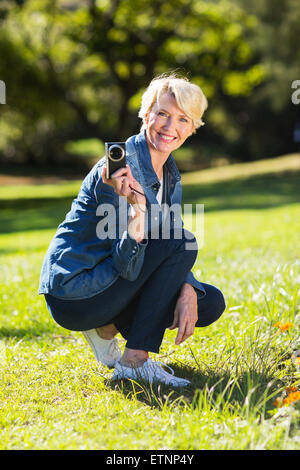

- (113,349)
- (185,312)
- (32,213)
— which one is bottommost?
(113,349)

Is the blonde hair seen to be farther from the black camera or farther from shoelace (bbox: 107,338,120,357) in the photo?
shoelace (bbox: 107,338,120,357)

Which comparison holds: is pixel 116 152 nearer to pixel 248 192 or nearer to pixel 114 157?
pixel 114 157

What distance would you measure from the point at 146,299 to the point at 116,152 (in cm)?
68

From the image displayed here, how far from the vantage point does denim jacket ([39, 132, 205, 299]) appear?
2.74 m

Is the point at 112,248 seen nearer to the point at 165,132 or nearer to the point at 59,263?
the point at 59,263

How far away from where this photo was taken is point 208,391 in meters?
2.50

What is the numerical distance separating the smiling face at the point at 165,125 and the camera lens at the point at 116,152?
0.41 m

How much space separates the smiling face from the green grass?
1.03 metres

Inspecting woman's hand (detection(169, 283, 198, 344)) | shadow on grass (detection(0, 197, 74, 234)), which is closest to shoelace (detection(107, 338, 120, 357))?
woman's hand (detection(169, 283, 198, 344))

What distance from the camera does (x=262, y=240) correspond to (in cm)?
779

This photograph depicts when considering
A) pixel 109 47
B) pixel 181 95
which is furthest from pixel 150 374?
pixel 109 47

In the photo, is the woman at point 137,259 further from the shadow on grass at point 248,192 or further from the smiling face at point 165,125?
the shadow on grass at point 248,192

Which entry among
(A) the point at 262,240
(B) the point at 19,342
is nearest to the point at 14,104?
(A) the point at 262,240

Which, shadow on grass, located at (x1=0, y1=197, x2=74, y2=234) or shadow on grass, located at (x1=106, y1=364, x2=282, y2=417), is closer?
shadow on grass, located at (x1=106, y1=364, x2=282, y2=417)
